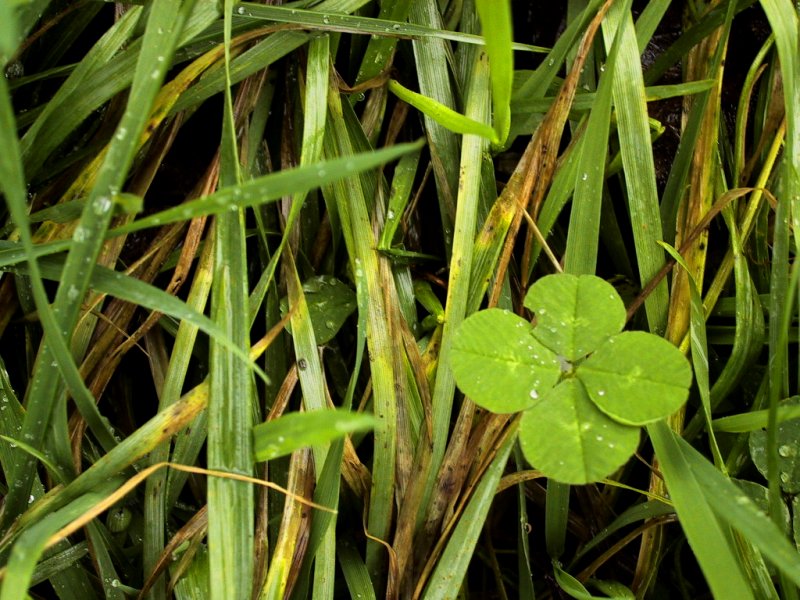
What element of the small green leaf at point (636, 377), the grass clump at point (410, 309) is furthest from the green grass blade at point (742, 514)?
the small green leaf at point (636, 377)

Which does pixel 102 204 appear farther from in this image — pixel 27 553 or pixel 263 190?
pixel 27 553

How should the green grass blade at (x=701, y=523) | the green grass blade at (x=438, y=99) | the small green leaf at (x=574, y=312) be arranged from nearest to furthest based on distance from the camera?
the green grass blade at (x=701, y=523)
the small green leaf at (x=574, y=312)
the green grass blade at (x=438, y=99)

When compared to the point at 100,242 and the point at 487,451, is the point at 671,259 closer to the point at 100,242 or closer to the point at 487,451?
the point at 487,451

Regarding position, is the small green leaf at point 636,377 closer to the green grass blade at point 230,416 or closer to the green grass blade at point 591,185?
the green grass blade at point 591,185

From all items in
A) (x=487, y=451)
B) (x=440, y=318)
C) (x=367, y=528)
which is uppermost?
(x=440, y=318)

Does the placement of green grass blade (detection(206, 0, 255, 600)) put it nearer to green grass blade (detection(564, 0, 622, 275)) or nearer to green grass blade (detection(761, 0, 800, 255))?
green grass blade (detection(564, 0, 622, 275))

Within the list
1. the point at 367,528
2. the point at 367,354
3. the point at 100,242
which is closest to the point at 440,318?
the point at 367,354
